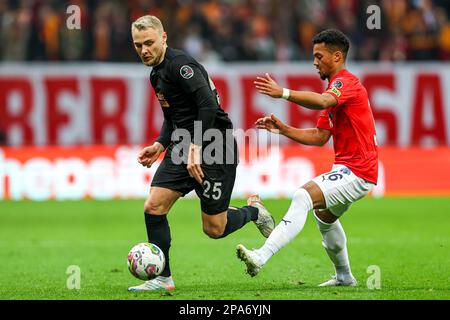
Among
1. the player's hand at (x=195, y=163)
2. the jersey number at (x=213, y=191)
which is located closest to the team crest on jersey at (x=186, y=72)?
the player's hand at (x=195, y=163)

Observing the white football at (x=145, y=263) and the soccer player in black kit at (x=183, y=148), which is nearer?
the white football at (x=145, y=263)

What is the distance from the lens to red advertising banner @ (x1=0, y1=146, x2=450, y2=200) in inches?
703

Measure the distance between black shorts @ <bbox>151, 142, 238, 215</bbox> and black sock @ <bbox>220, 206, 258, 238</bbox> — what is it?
16 cm

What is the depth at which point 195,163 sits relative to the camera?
8.26m

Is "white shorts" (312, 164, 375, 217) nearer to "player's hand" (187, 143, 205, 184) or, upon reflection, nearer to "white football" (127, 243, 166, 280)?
"player's hand" (187, 143, 205, 184)

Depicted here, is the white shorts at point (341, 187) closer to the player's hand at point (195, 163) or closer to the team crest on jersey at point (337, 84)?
the team crest on jersey at point (337, 84)

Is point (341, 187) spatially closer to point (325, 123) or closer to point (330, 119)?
point (330, 119)

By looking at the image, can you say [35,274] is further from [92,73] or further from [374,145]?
[92,73]

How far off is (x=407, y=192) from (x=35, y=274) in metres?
10.1

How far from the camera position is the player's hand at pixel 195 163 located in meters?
8.24

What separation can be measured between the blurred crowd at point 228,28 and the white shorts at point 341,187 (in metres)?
12.4

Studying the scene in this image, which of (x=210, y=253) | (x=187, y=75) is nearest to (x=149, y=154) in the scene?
(x=187, y=75)

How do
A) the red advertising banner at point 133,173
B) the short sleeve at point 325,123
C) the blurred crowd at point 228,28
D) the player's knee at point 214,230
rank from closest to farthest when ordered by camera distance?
the player's knee at point 214,230 → the short sleeve at point 325,123 → the red advertising banner at point 133,173 → the blurred crowd at point 228,28
